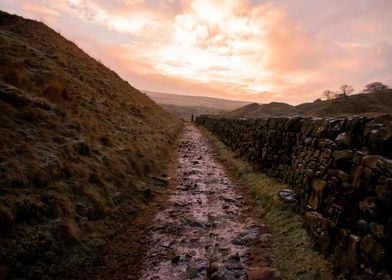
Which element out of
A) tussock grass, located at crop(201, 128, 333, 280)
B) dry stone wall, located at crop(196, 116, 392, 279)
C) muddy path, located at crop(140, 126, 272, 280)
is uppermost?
dry stone wall, located at crop(196, 116, 392, 279)

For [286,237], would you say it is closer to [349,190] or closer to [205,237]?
[205,237]

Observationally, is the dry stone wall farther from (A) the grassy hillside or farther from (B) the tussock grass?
(A) the grassy hillside

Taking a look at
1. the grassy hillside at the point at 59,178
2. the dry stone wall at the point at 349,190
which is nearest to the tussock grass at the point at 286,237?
the dry stone wall at the point at 349,190

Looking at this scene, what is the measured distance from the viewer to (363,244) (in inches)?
192

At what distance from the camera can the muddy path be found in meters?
6.13

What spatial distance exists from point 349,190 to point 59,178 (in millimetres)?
6549

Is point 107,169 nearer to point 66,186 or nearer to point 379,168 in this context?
point 66,186

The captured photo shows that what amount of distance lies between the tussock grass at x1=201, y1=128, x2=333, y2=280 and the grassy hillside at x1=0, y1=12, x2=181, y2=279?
3131mm

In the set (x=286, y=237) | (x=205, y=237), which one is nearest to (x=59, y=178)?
(x=205, y=237)

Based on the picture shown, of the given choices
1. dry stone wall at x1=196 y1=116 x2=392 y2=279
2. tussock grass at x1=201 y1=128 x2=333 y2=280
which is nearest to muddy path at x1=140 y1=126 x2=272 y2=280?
tussock grass at x1=201 y1=128 x2=333 y2=280

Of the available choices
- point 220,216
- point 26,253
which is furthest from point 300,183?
point 26,253

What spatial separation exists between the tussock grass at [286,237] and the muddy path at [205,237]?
0.33 metres

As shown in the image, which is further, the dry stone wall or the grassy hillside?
the grassy hillside

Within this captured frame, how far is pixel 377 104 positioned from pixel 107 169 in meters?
40.3
